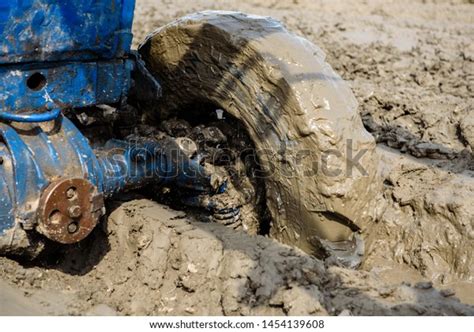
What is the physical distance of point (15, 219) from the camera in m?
2.82

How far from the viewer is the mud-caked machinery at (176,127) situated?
2.85 metres

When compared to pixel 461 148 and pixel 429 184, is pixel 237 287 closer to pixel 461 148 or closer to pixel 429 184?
pixel 429 184

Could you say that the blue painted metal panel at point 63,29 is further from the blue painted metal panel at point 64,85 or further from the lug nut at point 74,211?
the lug nut at point 74,211

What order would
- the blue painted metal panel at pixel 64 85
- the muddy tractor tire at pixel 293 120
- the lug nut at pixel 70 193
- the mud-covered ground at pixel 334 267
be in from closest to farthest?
the mud-covered ground at pixel 334 267 → the lug nut at pixel 70 193 → the blue painted metal panel at pixel 64 85 → the muddy tractor tire at pixel 293 120

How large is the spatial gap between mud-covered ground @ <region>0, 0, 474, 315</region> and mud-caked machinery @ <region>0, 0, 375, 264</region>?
9.1 inches

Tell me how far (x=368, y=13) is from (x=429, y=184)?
14.5 feet

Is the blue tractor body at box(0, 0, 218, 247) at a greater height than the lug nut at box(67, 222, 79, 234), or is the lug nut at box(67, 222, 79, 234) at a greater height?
the blue tractor body at box(0, 0, 218, 247)

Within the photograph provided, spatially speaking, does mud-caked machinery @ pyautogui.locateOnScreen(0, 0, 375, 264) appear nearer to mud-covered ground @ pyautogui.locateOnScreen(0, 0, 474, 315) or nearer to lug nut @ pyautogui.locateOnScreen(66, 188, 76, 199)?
lug nut @ pyautogui.locateOnScreen(66, 188, 76, 199)

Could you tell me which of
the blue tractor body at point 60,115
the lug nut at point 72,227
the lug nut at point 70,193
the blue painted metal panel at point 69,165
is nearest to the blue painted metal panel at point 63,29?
the blue tractor body at point 60,115

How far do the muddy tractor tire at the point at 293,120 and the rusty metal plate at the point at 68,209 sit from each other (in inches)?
35.4

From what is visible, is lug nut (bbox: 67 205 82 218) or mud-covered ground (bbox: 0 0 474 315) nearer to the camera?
mud-covered ground (bbox: 0 0 474 315)

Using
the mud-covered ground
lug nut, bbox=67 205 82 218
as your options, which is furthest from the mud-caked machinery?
the mud-covered ground

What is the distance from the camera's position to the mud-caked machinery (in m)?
2.85

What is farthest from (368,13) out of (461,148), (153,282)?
(153,282)
